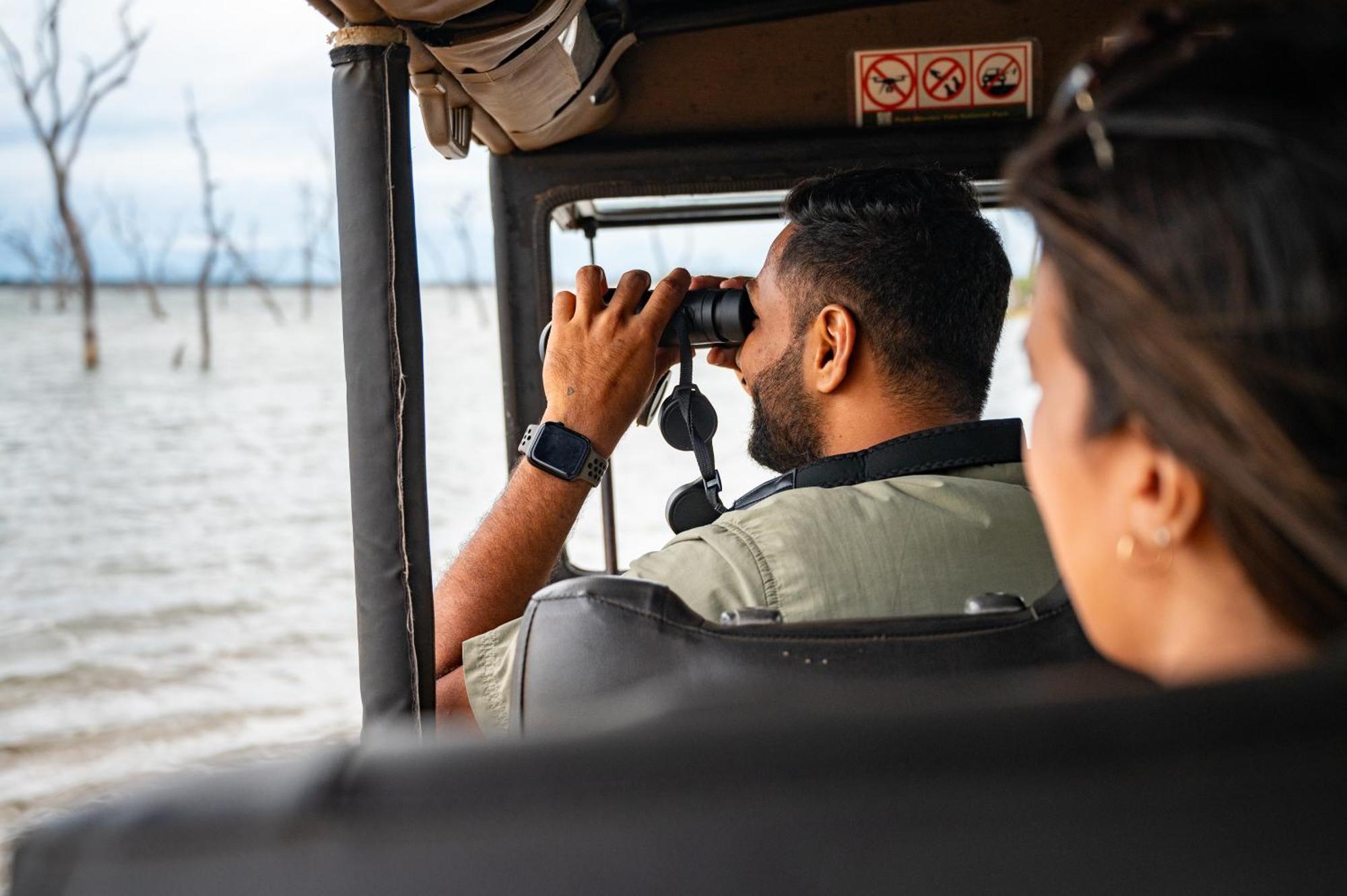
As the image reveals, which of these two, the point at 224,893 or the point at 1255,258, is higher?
the point at 1255,258

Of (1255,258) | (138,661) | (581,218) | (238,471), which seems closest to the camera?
(1255,258)

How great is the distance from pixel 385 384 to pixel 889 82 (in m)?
1.19

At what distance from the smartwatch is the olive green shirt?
0.30 metres

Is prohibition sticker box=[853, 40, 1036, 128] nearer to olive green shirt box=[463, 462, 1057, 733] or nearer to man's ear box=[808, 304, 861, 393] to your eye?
man's ear box=[808, 304, 861, 393]

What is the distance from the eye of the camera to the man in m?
1.43

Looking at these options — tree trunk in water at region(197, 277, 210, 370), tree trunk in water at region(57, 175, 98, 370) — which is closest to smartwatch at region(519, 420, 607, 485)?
tree trunk in water at region(57, 175, 98, 370)

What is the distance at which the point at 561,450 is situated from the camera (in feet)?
5.81

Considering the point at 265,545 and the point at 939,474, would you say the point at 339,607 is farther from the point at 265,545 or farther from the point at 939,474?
the point at 939,474

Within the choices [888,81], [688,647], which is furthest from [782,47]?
[688,647]

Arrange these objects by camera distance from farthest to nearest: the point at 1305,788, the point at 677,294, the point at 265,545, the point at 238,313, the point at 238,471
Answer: the point at 238,313 → the point at 238,471 → the point at 265,545 → the point at 677,294 → the point at 1305,788

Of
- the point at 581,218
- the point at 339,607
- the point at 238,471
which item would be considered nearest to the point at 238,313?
the point at 238,471

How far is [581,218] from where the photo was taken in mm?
2443

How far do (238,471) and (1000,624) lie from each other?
22431mm

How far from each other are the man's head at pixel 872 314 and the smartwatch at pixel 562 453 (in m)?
0.26
